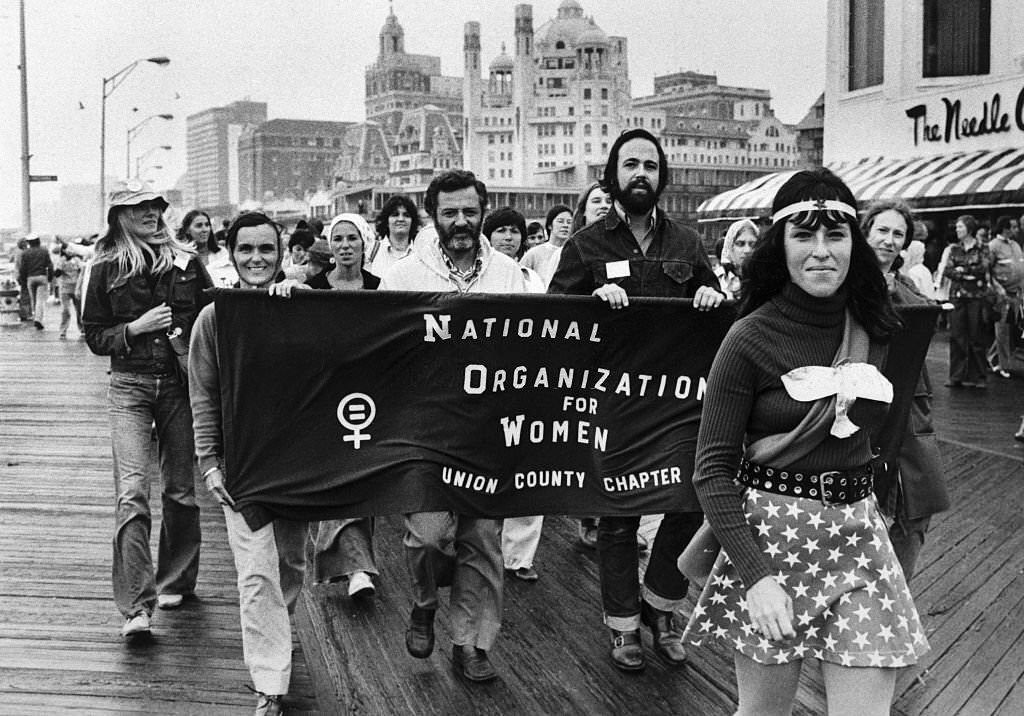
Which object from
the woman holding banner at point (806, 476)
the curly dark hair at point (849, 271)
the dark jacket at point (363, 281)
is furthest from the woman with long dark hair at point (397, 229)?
the woman holding banner at point (806, 476)

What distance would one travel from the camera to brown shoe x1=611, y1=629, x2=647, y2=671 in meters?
5.08

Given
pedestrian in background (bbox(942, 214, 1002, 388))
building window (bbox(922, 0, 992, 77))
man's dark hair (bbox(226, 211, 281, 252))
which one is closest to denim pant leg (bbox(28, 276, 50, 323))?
pedestrian in background (bbox(942, 214, 1002, 388))

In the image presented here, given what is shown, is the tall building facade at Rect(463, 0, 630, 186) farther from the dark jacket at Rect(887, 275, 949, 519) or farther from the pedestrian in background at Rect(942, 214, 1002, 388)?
the dark jacket at Rect(887, 275, 949, 519)

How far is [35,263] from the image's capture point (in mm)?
25562

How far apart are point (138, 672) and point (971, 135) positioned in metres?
22.9

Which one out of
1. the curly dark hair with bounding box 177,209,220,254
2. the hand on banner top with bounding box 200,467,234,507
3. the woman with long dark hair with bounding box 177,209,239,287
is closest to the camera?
the hand on banner top with bounding box 200,467,234,507

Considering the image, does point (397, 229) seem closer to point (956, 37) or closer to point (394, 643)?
point (394, 643)

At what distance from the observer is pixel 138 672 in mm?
5113

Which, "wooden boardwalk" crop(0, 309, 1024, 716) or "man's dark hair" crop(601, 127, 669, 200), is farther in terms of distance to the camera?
"man's dark hair" crop(601, 127, 669, 200)

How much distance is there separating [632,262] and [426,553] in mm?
1579

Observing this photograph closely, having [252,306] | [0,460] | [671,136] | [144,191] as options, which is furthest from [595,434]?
[671,136]

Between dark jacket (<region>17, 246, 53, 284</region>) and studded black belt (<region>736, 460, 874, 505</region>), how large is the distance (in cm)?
2472

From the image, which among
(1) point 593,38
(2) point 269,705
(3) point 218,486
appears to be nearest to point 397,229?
(3) point 218,486

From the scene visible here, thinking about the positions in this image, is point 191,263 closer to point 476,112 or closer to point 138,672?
point 138,672
